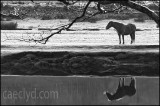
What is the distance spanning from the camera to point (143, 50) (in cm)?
2358

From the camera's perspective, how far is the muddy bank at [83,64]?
72.6 feet

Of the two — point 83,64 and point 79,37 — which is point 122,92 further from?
point 79,37

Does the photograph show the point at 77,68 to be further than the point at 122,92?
Yes

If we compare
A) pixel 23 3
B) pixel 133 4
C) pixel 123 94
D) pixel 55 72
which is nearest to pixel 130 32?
pixel 55 72

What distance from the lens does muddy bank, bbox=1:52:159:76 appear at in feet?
72.6

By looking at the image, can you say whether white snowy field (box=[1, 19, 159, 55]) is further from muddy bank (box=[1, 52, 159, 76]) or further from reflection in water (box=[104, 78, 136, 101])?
reflection in water (box=[104, 78, 136, 101])

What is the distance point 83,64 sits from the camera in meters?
22.4

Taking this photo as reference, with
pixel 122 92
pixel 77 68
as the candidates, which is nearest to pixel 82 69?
pixel 77 68

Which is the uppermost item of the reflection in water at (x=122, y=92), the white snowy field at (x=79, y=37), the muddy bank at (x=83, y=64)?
the white snowy field at (x=79, y=37)

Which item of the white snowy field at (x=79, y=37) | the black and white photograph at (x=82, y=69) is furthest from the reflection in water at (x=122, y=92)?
the white snowy field at (x=79, y=37)

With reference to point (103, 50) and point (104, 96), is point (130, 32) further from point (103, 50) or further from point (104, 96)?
point (104, 96)

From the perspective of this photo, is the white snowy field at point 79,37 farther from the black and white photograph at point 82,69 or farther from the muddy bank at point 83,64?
the muddy bank at point 83,64

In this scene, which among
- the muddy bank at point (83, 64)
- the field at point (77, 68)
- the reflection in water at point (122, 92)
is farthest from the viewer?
the muddy bank at point (83, 64)

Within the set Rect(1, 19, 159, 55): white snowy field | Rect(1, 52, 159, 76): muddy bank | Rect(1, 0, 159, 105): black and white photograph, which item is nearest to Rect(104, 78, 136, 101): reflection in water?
Rect(1, 0, 159, 105): black and white photograph
